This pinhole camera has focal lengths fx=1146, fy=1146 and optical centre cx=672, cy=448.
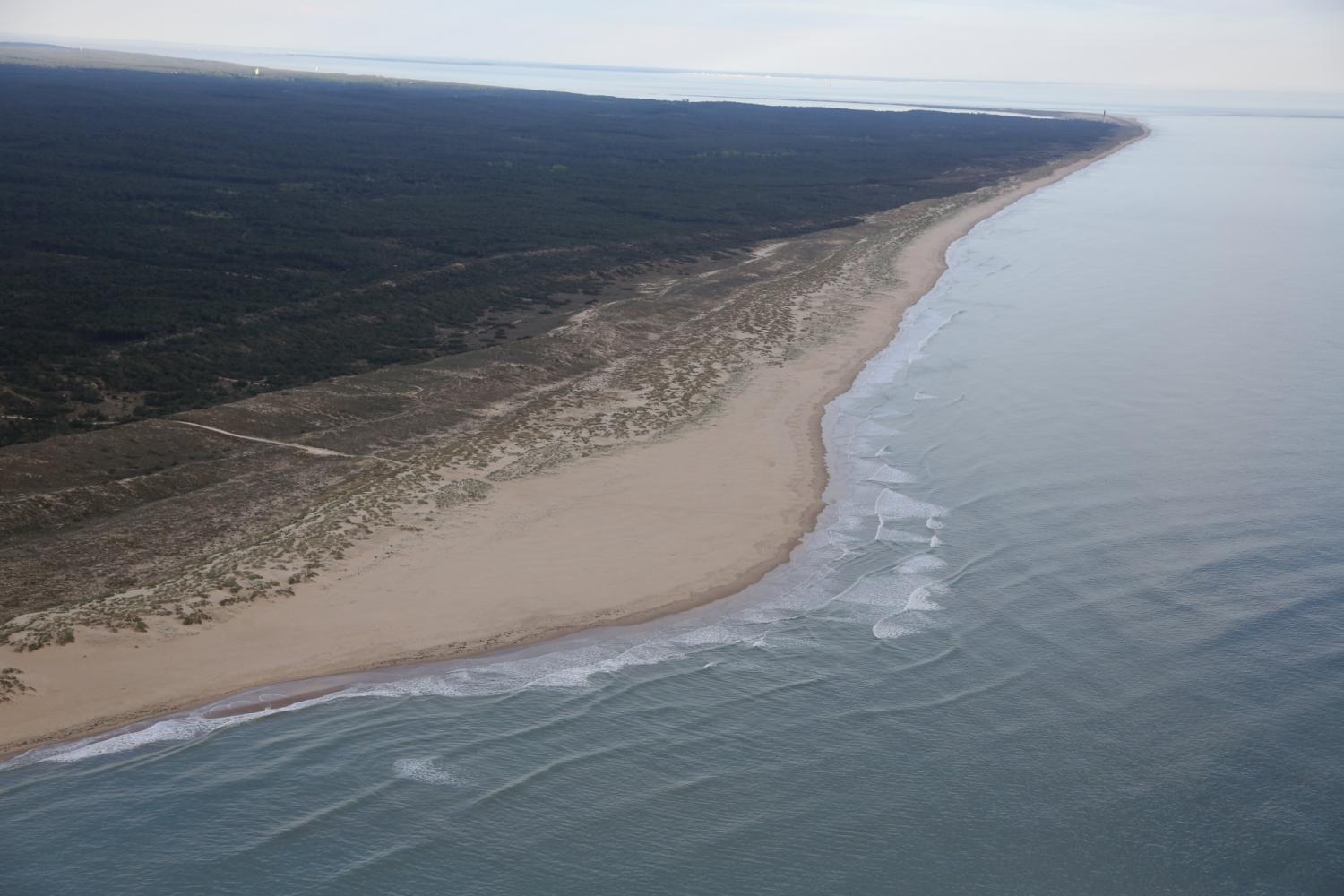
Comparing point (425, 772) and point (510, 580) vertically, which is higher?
point (510, 580)

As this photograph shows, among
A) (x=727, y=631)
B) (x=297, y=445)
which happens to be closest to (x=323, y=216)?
(x=297, y=445)

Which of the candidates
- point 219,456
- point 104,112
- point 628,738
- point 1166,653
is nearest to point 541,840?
point 628,738

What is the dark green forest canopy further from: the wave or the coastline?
the wave

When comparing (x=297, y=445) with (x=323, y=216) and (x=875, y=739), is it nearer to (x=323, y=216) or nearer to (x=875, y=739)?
(x=875, y=739)

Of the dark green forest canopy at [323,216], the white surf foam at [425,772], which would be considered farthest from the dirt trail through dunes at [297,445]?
the white surf foam at [425,772]

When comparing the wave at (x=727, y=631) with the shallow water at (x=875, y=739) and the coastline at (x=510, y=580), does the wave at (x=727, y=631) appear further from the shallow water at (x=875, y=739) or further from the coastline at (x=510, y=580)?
the coastline at (x=510, y=580)

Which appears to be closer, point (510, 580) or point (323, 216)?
point (510, 580)

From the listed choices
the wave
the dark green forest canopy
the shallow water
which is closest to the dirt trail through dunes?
the dark green forest canopy
